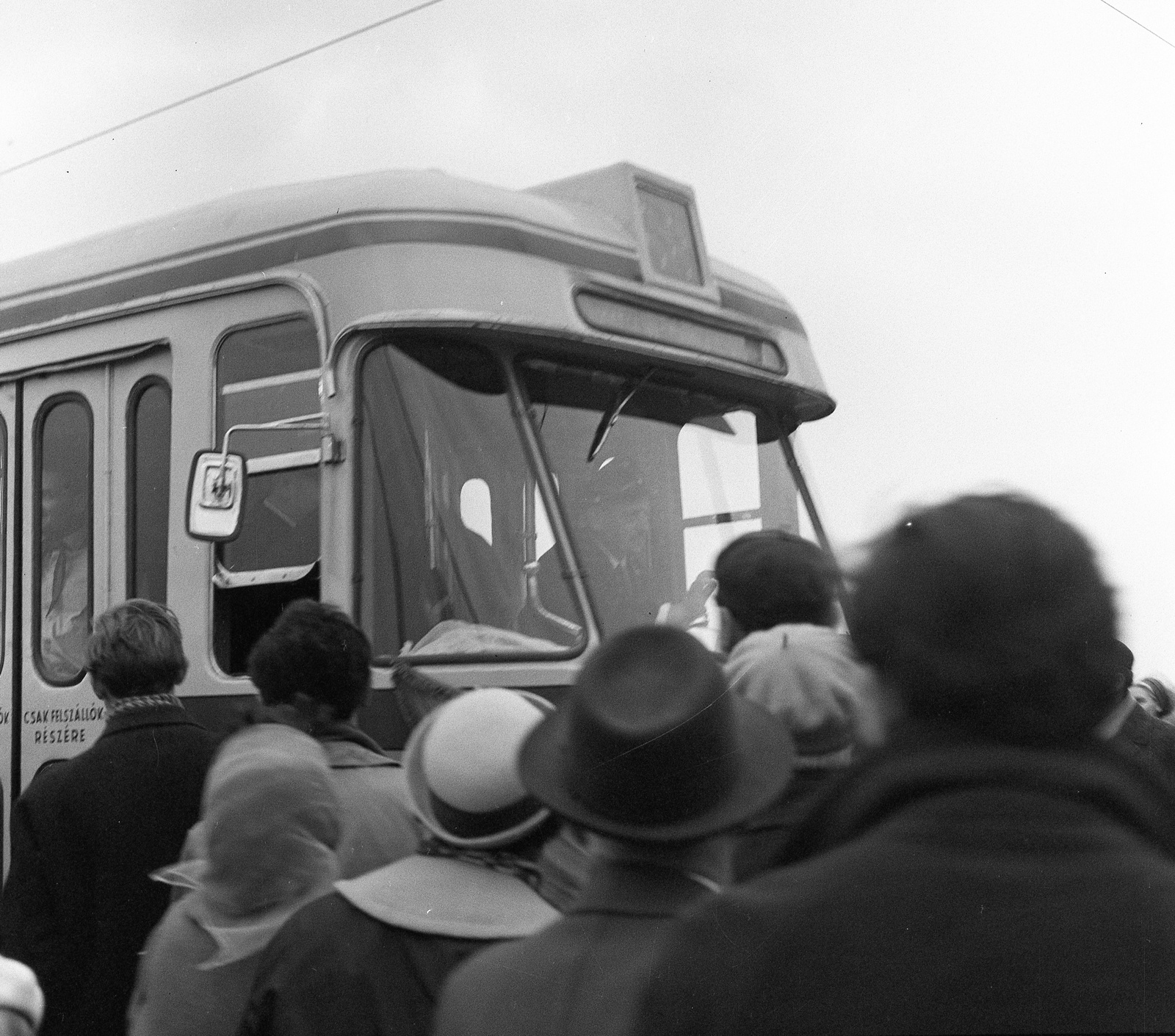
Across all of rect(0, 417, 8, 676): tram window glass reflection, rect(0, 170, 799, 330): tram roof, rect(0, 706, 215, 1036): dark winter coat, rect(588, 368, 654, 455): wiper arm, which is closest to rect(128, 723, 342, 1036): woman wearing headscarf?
rect(0, 706, 215, 1036): dark winter coat

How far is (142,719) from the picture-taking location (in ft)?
12.1

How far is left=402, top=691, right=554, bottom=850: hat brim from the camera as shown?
81.9 inches

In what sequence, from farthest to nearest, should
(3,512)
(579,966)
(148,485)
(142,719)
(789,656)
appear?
(3,512) < (148,485) < (142,719) < (789,656) < (579,966)

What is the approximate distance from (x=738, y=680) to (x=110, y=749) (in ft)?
5.40

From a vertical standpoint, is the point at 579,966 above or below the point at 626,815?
below

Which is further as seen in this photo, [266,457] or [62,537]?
[62,537]

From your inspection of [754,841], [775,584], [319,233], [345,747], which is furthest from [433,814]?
[319,233]

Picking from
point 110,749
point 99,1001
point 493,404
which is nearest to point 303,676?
point 110,749

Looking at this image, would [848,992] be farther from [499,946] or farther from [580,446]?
[580,446]

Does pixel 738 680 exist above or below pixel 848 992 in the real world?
above

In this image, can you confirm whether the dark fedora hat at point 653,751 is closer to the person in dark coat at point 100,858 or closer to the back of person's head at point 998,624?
the back of person's head at point 998,624

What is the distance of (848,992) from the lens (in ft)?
4.04

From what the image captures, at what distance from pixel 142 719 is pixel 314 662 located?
22.2 inches

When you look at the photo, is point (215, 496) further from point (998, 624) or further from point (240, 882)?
point (998, 624)
